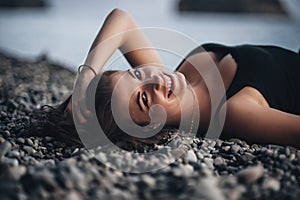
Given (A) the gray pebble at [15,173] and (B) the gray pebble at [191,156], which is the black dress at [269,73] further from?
(A) the gray pebble at [15,173]

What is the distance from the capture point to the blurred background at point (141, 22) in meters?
5.64

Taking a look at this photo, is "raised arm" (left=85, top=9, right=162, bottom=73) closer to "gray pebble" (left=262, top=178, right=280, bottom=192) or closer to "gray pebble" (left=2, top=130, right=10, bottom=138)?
"gray pebble" (left=2, top=130, right=10, bottom=138)

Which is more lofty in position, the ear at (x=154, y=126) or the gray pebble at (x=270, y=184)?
the gray pebble at (x=270, y=184)

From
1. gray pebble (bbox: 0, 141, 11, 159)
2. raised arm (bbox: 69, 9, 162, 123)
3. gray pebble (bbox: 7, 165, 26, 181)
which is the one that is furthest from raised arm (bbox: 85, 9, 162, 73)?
gray pebble (bbox: 7, 165, 26, 181)

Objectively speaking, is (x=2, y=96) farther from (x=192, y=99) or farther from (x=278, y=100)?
(x=278, y=100)

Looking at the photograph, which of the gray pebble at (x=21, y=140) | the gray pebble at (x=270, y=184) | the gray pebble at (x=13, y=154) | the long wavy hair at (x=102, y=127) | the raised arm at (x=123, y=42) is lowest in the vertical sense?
the gray pebble at (x=21, y=140)

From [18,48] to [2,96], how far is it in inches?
116

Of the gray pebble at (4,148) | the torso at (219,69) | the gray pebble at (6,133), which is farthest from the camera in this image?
the torso at (219,69)

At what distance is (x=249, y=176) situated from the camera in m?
1.16

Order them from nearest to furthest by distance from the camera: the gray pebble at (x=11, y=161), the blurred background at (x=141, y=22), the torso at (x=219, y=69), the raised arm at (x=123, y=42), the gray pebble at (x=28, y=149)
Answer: the gray pebble at (x=11, y=161)
the gray pebble at (x=28, y=149)
the torso at (x=219, y=69)
the raised arm at (x=123, y=42)
the blurred background at (x=141, y=22)

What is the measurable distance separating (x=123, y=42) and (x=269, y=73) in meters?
0.72

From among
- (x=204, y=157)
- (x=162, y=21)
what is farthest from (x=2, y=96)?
(x=162, y=21)

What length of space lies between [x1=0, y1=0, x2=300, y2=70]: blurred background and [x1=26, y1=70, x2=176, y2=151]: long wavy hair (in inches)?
103

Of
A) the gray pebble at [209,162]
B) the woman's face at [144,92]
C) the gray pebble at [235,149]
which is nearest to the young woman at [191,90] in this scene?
the woman's face at [144,92]
